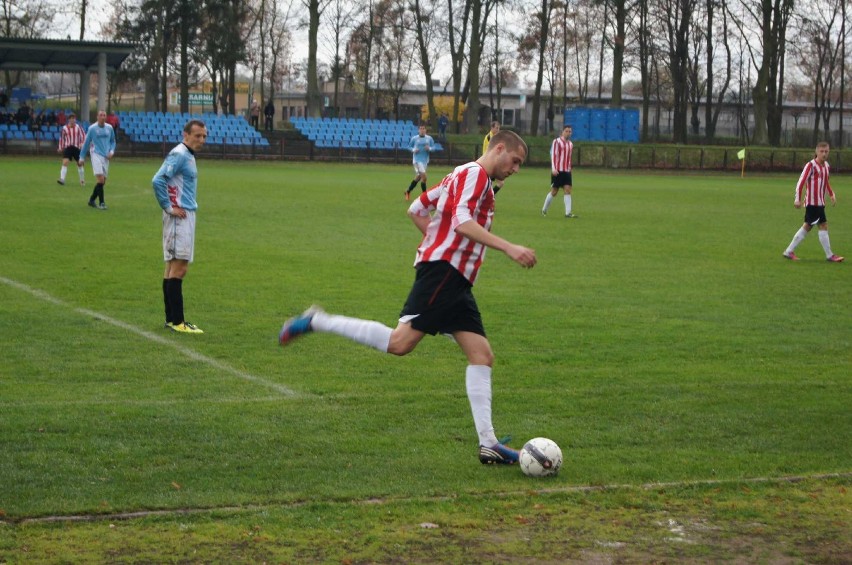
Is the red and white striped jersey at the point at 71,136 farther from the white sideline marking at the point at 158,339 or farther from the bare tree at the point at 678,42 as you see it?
the bare tree at the point at 678,42

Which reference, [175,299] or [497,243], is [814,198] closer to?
[175,299]

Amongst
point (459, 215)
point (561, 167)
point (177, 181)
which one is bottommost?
point (459, 215)

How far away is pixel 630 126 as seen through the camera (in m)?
56.9

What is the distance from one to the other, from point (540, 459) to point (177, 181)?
16.7ft

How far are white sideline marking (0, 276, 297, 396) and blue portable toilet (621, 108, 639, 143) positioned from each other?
47488 mm

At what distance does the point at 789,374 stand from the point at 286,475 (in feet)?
15.0

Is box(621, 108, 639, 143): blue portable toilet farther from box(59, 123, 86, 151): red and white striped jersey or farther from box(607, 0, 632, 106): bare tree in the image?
box(59, 123, 86, 151): red and white striped jersey

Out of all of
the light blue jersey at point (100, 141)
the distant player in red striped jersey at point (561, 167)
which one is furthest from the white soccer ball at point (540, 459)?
the light blue jersey at point (100, 141)

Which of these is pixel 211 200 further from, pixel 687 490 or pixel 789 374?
pixel 687 490

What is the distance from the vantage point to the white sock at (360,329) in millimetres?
5867

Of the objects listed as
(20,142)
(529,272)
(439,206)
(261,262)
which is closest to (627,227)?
(529,272)

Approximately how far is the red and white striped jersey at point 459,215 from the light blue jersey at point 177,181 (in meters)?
4.10

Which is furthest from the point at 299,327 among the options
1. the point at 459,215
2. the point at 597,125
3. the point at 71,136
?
the point at 597,125

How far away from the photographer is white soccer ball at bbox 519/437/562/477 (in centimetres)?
558
